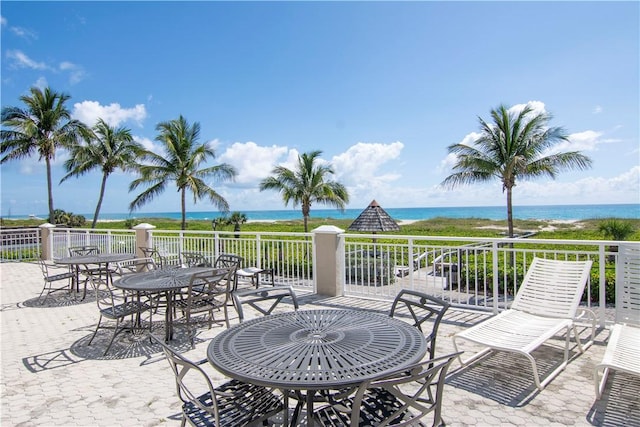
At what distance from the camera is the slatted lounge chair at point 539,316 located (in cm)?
314

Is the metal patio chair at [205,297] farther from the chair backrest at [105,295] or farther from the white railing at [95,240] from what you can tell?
the white railing at [95,240]

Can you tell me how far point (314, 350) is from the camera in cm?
194

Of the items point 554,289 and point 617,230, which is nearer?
point 554,289

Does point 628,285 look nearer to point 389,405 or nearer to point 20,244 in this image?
point 389,405

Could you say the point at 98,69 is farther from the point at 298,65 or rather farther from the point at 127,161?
the point at 298,65

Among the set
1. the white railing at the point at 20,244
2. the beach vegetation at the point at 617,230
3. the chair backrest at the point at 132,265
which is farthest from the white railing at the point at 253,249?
the beach vegetation at the point at 617,230

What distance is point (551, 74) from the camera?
8.16 m

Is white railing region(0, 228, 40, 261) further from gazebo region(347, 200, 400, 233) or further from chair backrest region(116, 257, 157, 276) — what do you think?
gazebo region(347, 200, 400, 233)

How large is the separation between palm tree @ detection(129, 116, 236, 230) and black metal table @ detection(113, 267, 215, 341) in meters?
10.9

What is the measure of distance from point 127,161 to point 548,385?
19.2 meters

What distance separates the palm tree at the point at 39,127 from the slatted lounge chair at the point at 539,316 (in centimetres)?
1813

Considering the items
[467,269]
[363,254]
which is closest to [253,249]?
[363,254]

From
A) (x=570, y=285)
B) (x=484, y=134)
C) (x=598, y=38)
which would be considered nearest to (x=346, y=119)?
(x=484, y=134)

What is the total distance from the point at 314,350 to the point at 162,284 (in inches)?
110
